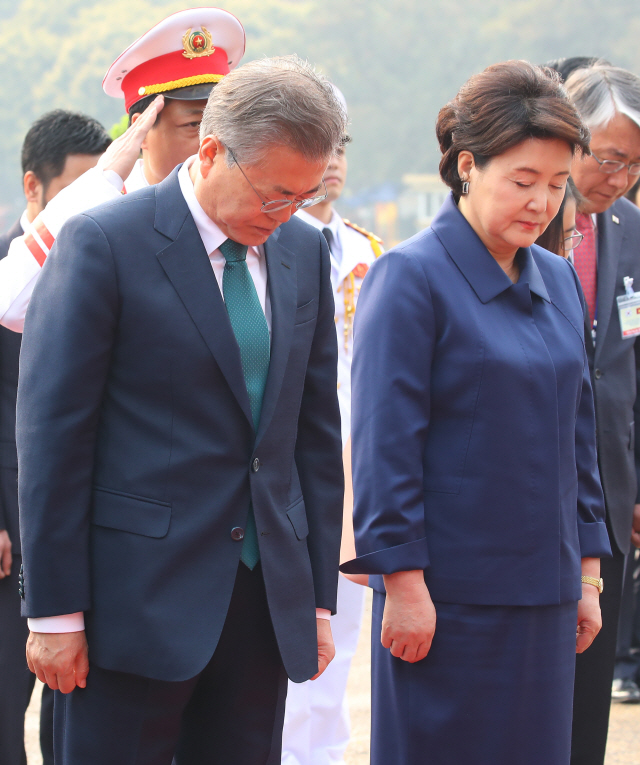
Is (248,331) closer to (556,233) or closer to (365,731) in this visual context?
(556,233)

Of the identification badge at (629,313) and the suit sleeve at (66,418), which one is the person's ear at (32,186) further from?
the identification badge at (629,313)

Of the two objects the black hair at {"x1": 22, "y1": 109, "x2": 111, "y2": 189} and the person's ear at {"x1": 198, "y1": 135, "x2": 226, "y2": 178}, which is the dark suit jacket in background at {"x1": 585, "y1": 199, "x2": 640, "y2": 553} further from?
the black hair at {"x1": 22, "y1": 109, "x2": 111, "y2": 189}

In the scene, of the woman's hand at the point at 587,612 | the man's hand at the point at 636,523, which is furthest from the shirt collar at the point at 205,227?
the man's hand at the point at 636,523

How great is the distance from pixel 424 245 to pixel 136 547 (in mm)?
804

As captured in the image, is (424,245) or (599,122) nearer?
(424,245)

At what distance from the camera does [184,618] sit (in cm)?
165

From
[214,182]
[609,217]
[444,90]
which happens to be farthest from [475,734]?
[444,90]

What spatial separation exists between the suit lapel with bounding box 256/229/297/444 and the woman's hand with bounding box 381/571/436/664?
41 cm

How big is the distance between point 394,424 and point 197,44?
111 centimetres

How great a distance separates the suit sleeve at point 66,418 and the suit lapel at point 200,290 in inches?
4.4

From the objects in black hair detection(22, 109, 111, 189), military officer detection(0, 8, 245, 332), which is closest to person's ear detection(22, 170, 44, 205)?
black hair detection(22, 109, 111, 189)

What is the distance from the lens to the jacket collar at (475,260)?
6.40 ft

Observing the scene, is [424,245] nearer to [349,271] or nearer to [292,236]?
[292,236]

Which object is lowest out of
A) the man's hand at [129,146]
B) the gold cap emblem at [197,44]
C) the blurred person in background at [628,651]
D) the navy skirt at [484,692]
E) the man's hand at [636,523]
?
the blurred person in background at [628,651]
